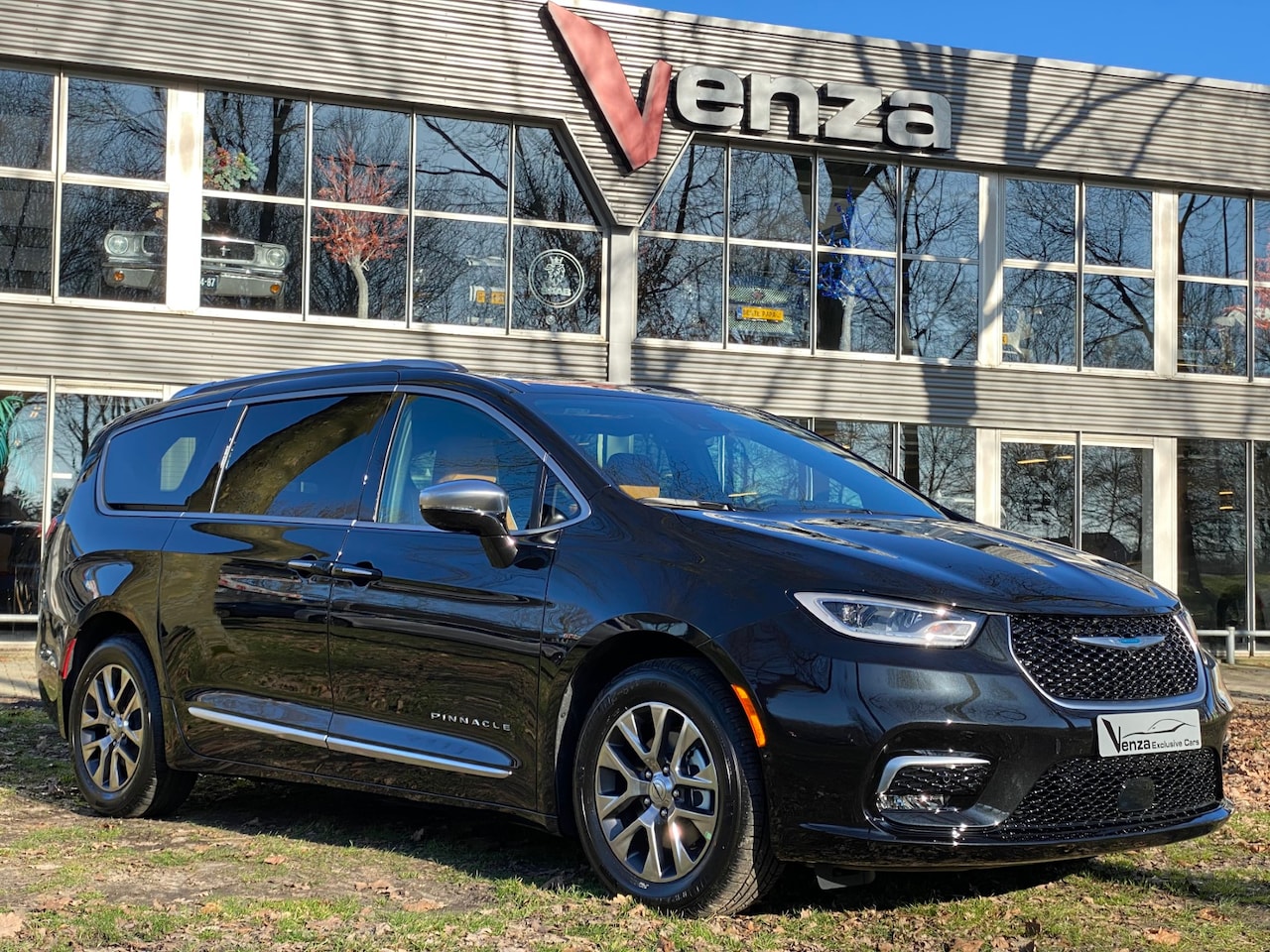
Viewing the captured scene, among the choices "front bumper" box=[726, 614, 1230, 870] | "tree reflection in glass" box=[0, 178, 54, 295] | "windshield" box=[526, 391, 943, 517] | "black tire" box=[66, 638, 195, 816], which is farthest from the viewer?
"tree reflection in glass" box=[0, 178, 54, 295]

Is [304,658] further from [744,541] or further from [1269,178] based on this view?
[1269,178]

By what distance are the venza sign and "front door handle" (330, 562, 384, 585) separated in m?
13.1

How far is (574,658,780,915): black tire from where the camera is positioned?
452cm

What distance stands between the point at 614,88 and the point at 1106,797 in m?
14.8

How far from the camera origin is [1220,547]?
68.3 ft

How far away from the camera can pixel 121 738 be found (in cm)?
681

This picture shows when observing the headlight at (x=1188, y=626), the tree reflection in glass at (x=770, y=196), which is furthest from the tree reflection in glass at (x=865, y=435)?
the headlight at (x=1188, y=626)

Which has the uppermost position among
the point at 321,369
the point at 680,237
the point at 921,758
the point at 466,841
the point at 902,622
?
the point at 680,237

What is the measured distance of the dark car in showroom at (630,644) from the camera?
173 inches

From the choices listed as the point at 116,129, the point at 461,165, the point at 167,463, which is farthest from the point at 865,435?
the point at 167,463

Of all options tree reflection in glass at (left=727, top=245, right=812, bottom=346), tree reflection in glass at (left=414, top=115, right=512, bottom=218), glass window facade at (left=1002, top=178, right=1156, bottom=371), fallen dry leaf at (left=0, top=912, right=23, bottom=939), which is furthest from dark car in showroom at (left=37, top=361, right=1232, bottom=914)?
glass window facade at (left=1002, top=178, right=1156, bottom=371)

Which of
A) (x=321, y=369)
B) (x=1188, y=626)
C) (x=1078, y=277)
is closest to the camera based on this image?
(x=1188, y=626)

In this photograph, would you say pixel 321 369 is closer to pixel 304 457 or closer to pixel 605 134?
pixel 304 457

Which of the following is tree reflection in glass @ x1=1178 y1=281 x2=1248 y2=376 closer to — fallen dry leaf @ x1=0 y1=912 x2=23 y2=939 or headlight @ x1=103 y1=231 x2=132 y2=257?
headlight @ x1=103 y1=231 x2=132 y2=257
